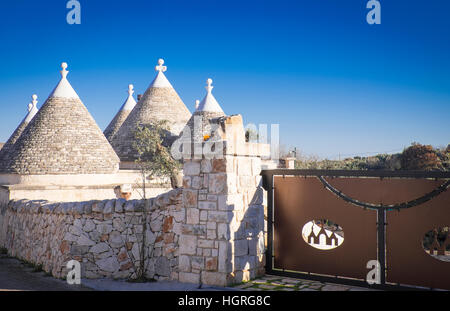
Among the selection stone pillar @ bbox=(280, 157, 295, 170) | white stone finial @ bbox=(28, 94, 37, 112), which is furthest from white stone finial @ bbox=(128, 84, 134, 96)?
stone pillar @ bbox=(280, 157, 295, 170)

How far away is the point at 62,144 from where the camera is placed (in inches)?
582

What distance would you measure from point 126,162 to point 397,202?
1530 cm

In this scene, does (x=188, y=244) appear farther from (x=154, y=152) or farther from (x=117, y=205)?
(x=154, y=152)

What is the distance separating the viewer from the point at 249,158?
6.61 metres

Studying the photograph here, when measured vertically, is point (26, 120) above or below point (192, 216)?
above

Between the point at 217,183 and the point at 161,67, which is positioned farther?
the point at 161,67

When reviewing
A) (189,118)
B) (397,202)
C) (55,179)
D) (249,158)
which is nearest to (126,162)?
(189,118)

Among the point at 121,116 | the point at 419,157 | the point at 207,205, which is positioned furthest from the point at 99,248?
the point at 419,157

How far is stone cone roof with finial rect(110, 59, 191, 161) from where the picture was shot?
20234 millimetres

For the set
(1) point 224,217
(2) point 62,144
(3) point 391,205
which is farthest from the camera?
(2) point 62,144

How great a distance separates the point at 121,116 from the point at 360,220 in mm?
20654

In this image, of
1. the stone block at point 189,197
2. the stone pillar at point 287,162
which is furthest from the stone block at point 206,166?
the stone pillar at point 287,162

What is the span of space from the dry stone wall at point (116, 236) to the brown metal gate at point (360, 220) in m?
1.53

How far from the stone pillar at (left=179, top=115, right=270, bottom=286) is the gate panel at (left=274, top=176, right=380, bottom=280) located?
38cm
